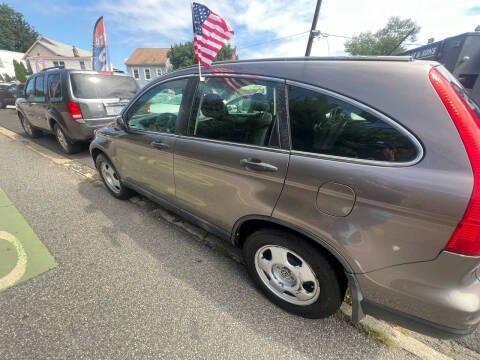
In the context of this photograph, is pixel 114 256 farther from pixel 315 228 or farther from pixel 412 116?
pixel 412 116

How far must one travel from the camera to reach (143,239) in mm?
2701

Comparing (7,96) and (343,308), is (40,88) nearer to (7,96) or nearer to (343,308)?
(343,308)

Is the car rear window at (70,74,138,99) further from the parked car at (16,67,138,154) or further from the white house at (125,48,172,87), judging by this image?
the white house at (125,48,172,87)

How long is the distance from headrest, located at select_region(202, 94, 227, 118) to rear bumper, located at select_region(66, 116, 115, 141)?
12.4 ft

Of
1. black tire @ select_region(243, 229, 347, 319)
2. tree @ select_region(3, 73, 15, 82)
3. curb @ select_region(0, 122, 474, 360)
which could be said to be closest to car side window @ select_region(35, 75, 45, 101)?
curb @ select_region(0, 122, 474, 360)

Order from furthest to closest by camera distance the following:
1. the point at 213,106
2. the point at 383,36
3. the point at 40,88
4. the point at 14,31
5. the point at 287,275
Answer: the point at 14,31, the point at 383,36, the point at 40,88, the point at 213,106, the point at 287,275

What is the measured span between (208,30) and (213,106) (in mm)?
864

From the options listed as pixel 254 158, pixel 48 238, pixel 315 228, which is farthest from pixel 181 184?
pixel 48 238

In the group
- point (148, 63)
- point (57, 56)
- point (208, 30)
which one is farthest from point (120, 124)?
point (57, 56)

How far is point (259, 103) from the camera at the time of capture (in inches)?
67.9

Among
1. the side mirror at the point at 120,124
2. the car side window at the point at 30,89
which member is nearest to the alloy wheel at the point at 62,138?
the car side window at the point at 30,89

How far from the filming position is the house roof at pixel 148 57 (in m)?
41.4

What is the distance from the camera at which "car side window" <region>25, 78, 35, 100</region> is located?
600 centimetres

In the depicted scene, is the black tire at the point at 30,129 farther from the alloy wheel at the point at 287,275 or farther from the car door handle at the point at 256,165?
the alloy wheel at the point at 287,275
